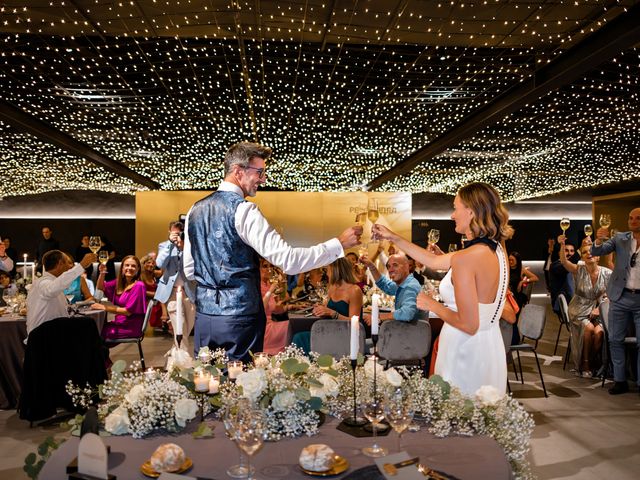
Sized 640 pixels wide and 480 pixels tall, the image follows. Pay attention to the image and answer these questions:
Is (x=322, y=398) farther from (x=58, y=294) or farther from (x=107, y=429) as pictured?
(x=58, y=294)

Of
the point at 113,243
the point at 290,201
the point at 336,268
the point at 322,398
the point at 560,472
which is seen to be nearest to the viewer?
the point at 322,398

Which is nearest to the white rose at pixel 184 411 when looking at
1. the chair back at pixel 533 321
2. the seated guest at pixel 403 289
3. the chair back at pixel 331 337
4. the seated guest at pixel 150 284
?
the chair back at pixel 331 337

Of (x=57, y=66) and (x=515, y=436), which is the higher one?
(x=57, y=66)

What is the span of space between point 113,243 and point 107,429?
17921mm

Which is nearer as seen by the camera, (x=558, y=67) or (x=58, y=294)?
(x=58, y=294)

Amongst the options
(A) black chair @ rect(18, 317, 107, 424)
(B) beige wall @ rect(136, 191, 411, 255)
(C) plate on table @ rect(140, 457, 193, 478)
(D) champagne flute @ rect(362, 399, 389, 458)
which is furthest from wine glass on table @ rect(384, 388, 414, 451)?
(B) beige wall @ rect(136, 191, 411, 255)

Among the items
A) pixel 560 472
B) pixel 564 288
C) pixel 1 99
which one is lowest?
pixel 560 472

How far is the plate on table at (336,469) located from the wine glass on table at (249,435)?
0.15 metres

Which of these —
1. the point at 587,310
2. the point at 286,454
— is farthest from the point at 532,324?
the point at 286,454

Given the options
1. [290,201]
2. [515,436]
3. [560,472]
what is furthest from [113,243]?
[515,436]

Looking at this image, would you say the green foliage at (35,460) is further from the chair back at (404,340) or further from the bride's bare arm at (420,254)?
the chair back at (404,340)

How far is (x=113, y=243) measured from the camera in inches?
737

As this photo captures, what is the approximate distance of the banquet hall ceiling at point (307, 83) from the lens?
5270 mm

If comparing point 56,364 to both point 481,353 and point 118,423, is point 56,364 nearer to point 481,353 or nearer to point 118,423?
point 118,423
